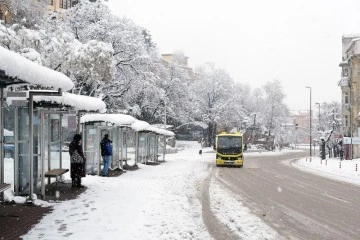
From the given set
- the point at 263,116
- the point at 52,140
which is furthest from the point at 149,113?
the point at 52,140

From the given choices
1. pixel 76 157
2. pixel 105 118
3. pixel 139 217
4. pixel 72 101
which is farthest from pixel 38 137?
pixel 105 118

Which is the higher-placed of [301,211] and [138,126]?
[138,126]

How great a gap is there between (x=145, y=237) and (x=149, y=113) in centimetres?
5274

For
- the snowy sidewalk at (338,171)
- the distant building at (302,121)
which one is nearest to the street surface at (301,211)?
the snowy sidewalk at (338,171)

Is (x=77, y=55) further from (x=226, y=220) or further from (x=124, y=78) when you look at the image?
(x=226, y=220)

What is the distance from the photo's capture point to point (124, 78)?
144ft

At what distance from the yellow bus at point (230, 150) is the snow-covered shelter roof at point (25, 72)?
78.9 ft

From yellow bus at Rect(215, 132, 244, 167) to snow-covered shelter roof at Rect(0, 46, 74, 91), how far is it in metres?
24.1

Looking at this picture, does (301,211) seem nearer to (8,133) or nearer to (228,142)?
(8,133)

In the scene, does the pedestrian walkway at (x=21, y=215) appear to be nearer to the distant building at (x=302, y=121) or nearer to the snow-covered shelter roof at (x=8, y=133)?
the snow-covered shelter roof at (x=8, y=133)

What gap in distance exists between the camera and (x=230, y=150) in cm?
3381

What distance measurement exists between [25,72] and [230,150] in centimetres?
2652

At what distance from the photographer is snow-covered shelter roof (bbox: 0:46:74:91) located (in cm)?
756

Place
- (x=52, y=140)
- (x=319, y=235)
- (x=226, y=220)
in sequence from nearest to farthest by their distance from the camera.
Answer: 1. (x=319, y=235)
2. (x=226, y=220)
3. (x=52, y=140)
